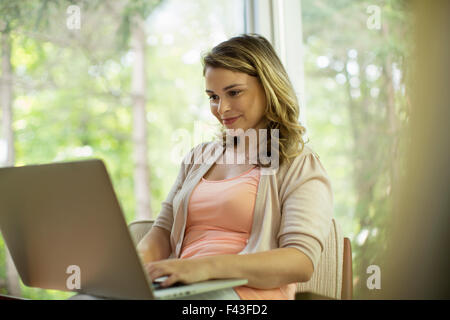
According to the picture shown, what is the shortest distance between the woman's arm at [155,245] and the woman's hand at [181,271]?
38 centimetres

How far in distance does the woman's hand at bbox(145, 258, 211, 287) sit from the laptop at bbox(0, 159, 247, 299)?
15 mm

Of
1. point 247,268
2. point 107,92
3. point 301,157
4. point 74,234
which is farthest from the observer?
point 107,92

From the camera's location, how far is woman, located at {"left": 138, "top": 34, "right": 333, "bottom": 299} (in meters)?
1.05

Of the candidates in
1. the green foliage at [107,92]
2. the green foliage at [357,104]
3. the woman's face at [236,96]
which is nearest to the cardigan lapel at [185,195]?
the woman's face at [236,96]

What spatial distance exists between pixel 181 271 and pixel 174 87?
10.8ft

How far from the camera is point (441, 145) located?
1.03m

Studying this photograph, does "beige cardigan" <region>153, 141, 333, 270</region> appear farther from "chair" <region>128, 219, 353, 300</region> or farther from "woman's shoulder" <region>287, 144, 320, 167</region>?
"chair" <region>128, 219, 353, 300</region>

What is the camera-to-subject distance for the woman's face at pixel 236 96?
4.21 ft

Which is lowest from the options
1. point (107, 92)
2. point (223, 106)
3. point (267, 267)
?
point (267, 267)

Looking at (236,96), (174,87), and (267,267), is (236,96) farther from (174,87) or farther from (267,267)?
(174,87)

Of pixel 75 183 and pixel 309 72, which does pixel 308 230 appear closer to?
pixel 75 183

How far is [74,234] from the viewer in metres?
0.84

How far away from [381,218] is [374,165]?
0.40 m

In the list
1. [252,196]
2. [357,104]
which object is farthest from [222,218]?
[357,104]
